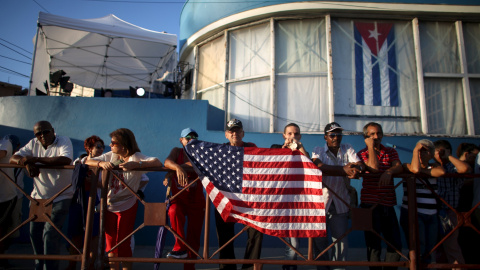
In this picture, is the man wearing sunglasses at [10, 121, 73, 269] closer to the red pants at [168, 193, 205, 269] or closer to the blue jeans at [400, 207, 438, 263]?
the red pants at [168, 193, 205, 269]

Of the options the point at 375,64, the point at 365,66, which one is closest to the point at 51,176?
the point at 365,66

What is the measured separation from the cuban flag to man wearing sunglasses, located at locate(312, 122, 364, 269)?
3.26 meters

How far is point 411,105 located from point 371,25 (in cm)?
195

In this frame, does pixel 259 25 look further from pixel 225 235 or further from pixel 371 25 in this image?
pixel 225 235

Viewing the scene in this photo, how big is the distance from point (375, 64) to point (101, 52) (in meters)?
8.34

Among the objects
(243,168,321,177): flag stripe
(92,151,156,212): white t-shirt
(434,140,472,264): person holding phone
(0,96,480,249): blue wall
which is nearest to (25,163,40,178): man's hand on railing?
(92,151,156,212): white t-shirt

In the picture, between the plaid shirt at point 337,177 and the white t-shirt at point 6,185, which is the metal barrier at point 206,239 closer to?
the plaid shirt at point 337,177


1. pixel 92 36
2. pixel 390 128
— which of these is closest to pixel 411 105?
pixel 390 128

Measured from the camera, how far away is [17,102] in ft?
21.5

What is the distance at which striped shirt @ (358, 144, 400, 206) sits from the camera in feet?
11.4

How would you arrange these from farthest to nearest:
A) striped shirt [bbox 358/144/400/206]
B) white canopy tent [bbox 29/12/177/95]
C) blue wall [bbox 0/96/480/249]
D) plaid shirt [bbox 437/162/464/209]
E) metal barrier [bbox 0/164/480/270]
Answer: white canopy tent [bbox 29/12/177/95], blue wall [bbox 0/96/480/249], plaid shirt [bbox 437/162/464/209], striped shirt [bbox 358/144/400/206], metal barrier [bbox 0/164/480/270]

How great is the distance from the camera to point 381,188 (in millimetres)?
3494

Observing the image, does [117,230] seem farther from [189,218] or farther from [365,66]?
[365,66]

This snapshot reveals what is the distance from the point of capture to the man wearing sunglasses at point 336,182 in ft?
10.9
